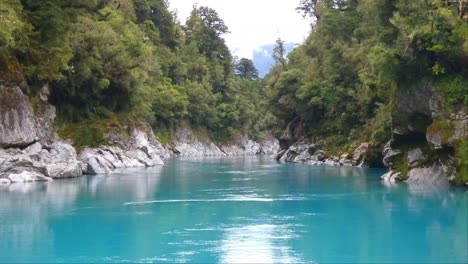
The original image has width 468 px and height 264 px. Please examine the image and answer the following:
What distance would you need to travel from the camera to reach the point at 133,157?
2183 inches

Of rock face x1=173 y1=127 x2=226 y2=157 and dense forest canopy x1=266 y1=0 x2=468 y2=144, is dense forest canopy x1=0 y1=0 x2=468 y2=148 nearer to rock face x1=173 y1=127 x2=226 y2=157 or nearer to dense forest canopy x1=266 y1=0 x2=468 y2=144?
dense forest canopy x1=266 y1=0 x2=468 y2=144

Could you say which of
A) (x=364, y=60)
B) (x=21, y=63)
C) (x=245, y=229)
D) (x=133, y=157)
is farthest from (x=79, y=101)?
(x=245, y=229)

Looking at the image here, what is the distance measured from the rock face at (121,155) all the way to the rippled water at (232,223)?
1047 cm

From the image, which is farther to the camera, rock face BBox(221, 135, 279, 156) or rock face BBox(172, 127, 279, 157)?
rock face BBox(221, 135, 279, 156)

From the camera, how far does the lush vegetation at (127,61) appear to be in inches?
1550

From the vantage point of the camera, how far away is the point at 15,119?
36.5m

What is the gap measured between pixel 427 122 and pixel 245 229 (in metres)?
18.7

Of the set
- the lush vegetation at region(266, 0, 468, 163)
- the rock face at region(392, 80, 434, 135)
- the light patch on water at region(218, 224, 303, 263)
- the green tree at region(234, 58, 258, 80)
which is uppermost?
the green tree at region(234, 58, 258, 80)

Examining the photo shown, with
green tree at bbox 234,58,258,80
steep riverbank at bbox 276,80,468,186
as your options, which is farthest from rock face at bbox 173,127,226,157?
steep riverbank at bbox 276,80,468,186

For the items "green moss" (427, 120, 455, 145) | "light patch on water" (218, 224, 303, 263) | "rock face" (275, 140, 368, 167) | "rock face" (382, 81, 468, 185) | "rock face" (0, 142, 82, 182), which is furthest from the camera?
"rock face" (275, 140, 368, 167)

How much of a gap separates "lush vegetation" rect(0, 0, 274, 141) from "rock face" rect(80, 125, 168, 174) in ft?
9.82

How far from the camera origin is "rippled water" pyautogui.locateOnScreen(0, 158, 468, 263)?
1527cm

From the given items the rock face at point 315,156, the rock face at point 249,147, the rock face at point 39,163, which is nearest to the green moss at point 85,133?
the rock face at point 39,163

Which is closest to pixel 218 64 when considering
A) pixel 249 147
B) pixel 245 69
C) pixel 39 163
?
pixel 249 147
